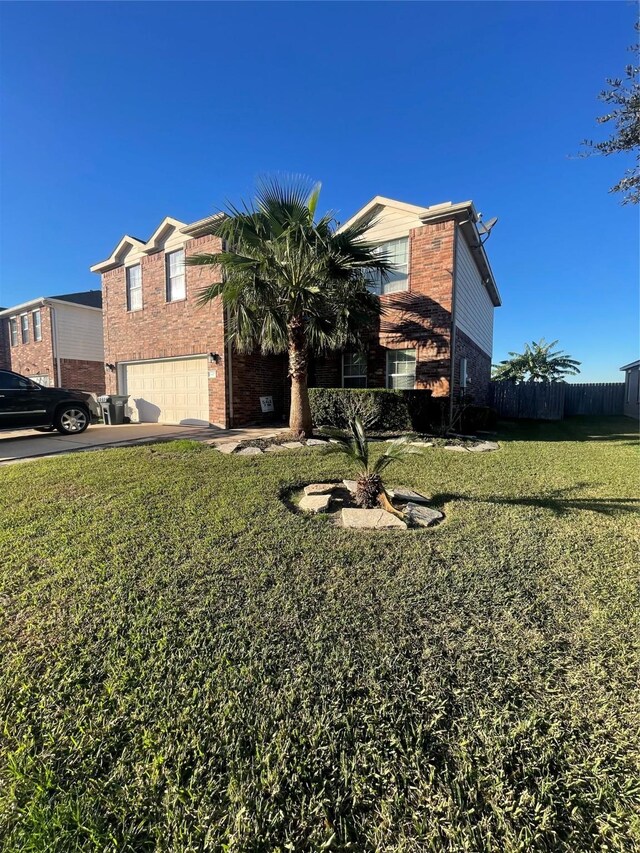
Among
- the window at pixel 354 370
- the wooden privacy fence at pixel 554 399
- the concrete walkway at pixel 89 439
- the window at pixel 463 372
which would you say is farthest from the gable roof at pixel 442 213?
the wooden privacy fence at pixel 554 399

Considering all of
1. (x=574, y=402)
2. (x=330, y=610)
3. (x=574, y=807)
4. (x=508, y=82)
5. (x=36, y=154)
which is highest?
(x=508, y=82)

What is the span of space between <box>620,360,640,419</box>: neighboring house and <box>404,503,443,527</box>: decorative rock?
17777 mm

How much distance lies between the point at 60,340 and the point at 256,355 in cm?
1279

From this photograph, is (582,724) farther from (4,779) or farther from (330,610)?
(4,779)

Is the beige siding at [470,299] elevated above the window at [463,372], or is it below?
above

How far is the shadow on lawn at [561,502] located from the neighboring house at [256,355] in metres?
5.86

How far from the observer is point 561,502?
432 centimetres

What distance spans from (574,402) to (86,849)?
2261 cm

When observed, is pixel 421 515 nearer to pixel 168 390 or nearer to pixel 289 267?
pixel 289 267

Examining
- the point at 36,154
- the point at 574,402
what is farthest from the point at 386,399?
the point at 574,402

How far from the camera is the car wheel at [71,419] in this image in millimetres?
8914

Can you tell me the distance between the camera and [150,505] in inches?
159

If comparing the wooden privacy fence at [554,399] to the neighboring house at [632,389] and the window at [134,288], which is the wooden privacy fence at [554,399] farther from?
the window at [134,288]

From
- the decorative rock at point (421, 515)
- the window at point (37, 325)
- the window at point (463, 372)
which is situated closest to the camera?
the decorative rock at point (421, 515)
